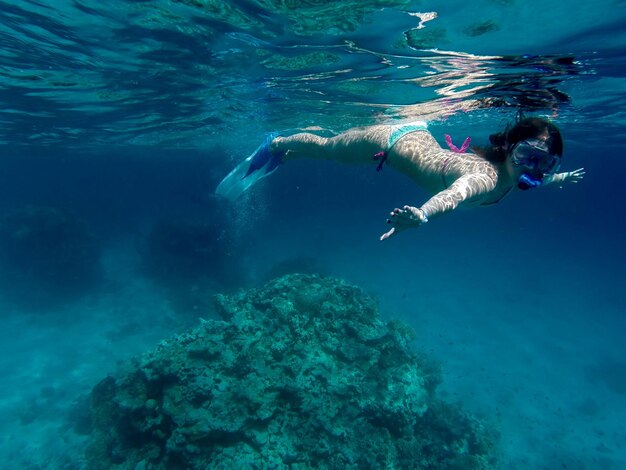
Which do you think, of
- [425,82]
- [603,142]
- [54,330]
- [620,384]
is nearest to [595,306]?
[603,142]

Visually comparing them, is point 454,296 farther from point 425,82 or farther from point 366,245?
point 425,82

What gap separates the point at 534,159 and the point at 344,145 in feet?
10.3

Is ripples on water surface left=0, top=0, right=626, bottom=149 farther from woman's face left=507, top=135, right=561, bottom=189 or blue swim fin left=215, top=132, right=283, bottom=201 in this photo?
woman's face left=507, top=135, right=561, bottom=189

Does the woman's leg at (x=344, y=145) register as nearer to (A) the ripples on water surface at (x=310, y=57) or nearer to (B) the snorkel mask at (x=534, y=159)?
(B) the snorkel mask at (x=534, y=159)

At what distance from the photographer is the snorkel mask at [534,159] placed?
339 cm

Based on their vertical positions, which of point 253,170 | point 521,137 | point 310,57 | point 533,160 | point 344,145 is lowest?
point 253,170

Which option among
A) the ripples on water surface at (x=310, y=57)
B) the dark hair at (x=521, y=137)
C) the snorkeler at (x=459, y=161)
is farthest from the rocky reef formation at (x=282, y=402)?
the ripples on water surface at (x=310, y=57)

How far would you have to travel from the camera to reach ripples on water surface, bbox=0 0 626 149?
8070mm

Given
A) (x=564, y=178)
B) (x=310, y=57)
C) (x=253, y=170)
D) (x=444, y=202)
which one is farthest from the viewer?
(x=310, y=57)

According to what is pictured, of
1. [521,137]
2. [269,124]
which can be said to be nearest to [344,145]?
[521,137]

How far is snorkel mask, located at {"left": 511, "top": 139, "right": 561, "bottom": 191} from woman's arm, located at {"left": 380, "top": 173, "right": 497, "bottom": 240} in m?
0.30

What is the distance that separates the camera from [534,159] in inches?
135

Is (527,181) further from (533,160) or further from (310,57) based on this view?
(310,57)

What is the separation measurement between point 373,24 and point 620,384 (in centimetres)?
2480
